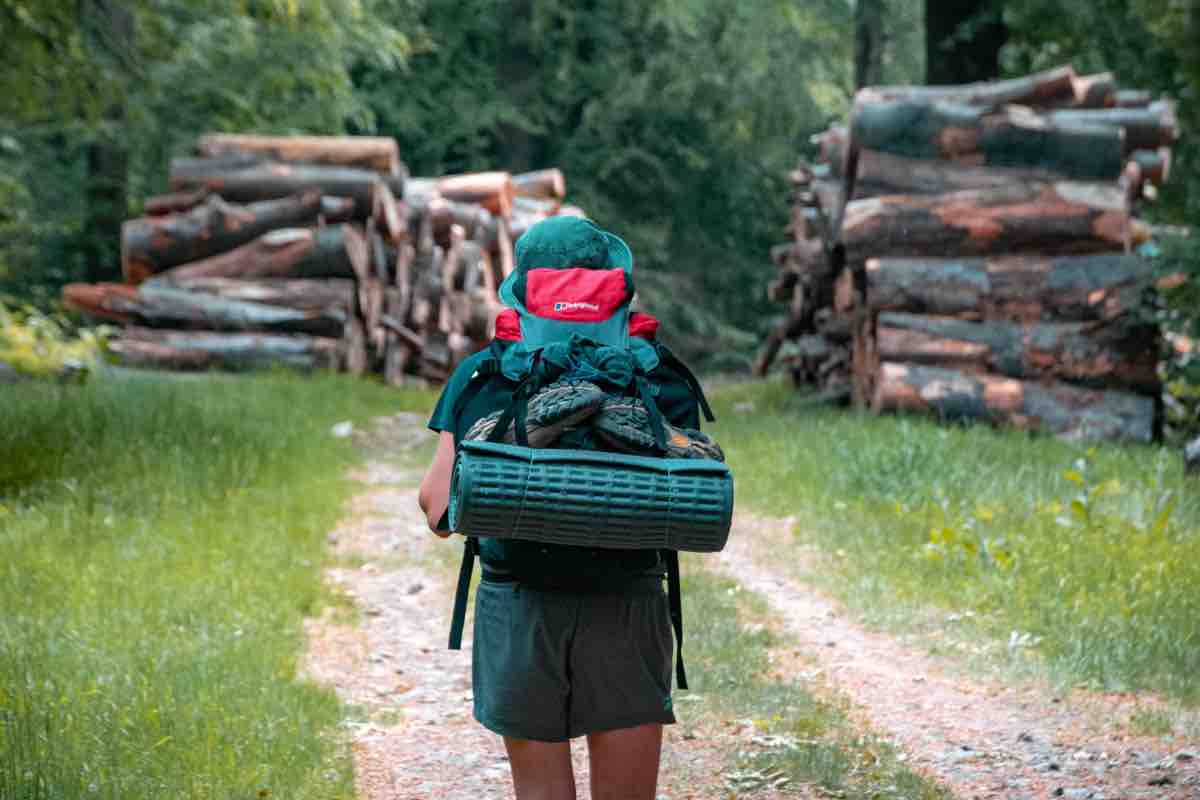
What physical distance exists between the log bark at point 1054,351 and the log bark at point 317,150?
24.7 ft

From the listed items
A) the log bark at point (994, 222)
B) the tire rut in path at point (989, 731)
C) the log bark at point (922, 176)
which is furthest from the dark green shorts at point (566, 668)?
the log bark at point (922, 176)

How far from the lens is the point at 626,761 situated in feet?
10.9

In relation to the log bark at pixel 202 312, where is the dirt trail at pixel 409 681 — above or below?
above

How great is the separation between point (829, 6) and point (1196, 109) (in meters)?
21.9

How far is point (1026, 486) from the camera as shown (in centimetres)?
892

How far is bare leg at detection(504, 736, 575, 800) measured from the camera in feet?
10.9

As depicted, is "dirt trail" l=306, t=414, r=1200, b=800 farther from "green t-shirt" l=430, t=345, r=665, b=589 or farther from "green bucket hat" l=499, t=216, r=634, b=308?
"green bucket hat" l=499, t=216, r=634, b=308

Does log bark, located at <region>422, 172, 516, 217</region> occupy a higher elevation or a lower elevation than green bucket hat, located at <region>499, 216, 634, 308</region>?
lower

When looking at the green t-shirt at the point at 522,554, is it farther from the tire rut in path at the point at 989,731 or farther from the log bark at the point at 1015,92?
the log bark at the point at 1015,92

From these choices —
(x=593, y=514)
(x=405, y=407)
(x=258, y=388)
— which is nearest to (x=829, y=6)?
(x=405, y=407)

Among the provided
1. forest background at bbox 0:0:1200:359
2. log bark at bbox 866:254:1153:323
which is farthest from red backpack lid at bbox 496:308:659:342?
log bark at bbox 866:254:1153:323

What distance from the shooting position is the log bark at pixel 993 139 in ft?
42.1

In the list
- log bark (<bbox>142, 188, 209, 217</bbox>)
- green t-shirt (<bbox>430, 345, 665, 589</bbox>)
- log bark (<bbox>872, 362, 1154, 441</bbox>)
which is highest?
green t-shirt (<bbox>430, 345, 665, 589</bbox>)

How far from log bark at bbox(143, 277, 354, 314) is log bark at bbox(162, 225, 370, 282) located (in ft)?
0.57
